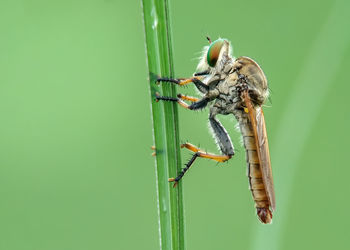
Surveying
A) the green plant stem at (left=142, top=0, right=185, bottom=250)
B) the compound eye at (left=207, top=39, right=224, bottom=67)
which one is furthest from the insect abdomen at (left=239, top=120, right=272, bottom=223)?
the green plant stem at (left=142, top=0, right=185, bottom=250)

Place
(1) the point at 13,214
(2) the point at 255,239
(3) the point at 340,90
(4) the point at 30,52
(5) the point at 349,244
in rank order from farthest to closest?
(3) the point at 340,90, (4) the point at 30,52, (5) the point at 349,244, (1) the point at 13,214, (2) the point at 255,239

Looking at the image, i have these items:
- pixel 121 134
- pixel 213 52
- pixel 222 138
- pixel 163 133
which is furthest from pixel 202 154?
pixel 121 134

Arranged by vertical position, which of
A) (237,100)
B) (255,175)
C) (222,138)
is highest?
(237,100)

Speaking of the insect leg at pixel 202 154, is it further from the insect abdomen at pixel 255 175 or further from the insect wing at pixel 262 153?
the insect wing at pixel 262 153

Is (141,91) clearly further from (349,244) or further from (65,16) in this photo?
(349,244)

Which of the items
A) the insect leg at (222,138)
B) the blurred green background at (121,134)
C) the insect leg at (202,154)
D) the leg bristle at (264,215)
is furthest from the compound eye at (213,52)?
the blurred green background at (121,134)

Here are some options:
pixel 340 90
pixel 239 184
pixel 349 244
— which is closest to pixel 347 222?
pixel 349 244

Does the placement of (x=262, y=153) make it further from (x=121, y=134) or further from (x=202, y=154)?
(x=121, y=134)
